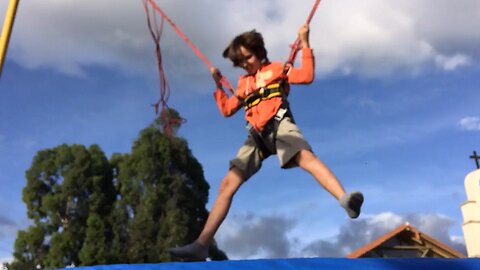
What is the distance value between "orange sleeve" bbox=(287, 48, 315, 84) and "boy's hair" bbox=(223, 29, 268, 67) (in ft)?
1.38

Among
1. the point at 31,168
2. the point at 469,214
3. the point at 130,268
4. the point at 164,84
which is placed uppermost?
the point at 31,168

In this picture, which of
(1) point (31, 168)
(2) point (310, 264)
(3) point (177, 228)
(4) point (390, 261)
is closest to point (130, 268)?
(2) point (310, 264)

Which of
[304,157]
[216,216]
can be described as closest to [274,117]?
[304,157]

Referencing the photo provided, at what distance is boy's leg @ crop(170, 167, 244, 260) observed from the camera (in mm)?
3588

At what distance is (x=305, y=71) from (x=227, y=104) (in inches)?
25.9

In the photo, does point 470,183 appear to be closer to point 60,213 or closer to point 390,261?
point 390,261

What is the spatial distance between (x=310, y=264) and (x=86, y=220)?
14.5m

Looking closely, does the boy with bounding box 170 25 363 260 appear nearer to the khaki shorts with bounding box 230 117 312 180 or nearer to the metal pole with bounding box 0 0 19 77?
the khaki shorts with bounding box 230 117 312 180

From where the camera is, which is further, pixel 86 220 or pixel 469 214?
pixel 86 220

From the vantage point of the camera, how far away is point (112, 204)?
17.1 m

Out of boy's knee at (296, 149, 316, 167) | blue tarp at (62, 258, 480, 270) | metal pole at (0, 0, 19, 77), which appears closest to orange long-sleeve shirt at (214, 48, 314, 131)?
boy's knee at (296, 149, 316, 167)

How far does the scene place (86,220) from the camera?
16625 mm

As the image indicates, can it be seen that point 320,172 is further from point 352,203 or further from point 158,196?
point 158,196

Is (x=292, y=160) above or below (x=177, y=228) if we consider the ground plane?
below
